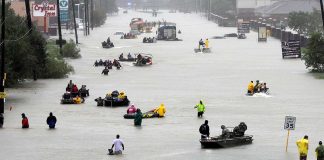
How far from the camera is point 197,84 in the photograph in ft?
253

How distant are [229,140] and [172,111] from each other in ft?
51.4

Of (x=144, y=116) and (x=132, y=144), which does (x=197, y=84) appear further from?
(x=132, y=144)

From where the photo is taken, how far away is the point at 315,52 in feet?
277

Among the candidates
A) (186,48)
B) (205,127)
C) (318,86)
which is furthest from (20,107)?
(186,48)

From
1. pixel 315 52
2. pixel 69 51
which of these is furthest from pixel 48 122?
pixel 69 51

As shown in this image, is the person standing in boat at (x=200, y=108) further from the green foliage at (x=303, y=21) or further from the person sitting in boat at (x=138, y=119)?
the green foliage at (x=303, y=21)

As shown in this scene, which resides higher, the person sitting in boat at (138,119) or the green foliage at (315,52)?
the green foliage at (315,52)

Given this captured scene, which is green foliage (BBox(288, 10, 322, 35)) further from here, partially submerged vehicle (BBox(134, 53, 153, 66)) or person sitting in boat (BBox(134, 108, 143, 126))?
person sitting in boat (BBox(134, 108, 143, 126))

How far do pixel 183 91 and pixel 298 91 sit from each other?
8.00 m

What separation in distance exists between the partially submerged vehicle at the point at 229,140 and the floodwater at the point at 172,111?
39 centimetres

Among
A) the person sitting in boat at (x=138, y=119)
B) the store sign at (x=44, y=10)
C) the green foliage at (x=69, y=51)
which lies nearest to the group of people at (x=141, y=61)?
the green foliage at (x=69, y=51)

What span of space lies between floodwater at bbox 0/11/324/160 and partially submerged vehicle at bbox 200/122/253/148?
390mm

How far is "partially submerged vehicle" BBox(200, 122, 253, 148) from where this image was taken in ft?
135

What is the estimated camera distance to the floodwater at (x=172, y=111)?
4116 cm
